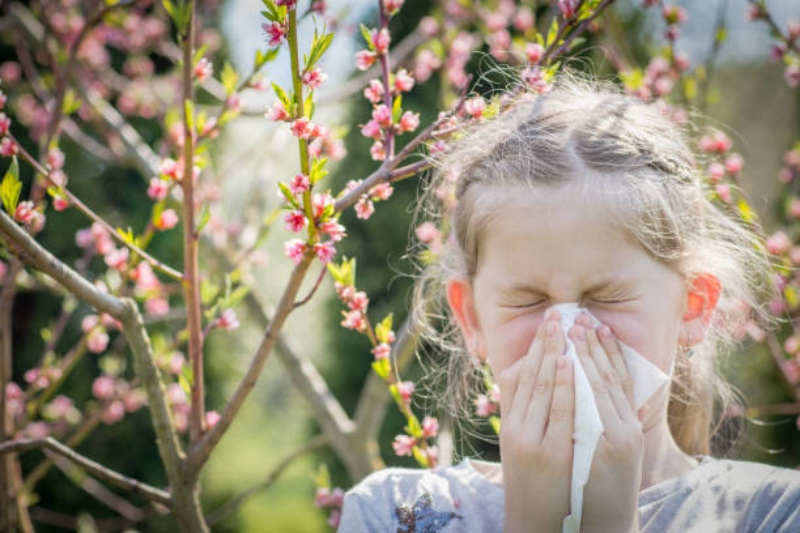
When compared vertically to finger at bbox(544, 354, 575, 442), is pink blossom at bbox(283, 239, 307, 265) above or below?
above

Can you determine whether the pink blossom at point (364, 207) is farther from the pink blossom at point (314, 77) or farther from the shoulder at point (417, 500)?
the shoulder at point (417, 500)

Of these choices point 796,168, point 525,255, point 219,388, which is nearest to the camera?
point 525,255

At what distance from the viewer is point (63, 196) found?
1565 millimetres

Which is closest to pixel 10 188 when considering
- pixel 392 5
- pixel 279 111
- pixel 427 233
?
pixel 279 111

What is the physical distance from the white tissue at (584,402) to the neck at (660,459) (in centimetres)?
24

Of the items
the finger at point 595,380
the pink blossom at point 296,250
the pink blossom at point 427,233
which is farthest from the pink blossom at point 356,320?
the pink blossom at point 427,233

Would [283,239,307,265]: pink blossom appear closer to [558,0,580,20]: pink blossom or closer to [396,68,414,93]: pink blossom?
[396,68,414,93]: pink blossom

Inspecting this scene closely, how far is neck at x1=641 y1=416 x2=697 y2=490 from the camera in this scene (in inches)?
60.3

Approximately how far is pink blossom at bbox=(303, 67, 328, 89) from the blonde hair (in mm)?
451

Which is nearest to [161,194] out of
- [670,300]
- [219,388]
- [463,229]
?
[463,229]

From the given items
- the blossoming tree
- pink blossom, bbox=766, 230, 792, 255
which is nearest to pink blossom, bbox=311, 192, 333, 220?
the blossoming tree

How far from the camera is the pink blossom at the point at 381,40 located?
1503mm

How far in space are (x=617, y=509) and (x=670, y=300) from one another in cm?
43

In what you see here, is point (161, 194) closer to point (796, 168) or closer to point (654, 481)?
point (654, 481)
